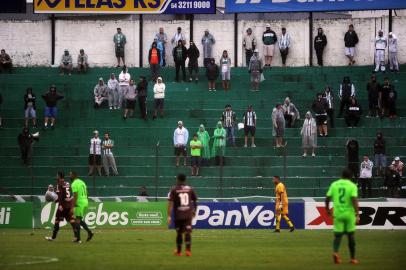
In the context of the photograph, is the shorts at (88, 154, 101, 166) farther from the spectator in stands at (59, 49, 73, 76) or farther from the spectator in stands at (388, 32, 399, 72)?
the spectator in stands at (388, 32, 399, 72)

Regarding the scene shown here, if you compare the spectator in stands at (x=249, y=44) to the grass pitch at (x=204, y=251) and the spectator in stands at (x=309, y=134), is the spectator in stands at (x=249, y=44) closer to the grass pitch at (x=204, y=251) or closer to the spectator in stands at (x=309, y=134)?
the spectator in stands at (x=309, y=134)

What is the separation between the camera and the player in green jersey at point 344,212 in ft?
76.0

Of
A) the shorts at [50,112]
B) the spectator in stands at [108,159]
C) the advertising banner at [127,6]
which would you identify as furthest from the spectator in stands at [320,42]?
the spectator in stands at [108,159]

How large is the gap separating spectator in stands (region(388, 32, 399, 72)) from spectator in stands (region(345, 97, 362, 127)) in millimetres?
4960

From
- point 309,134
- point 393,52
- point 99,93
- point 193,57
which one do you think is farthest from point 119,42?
point 393,52

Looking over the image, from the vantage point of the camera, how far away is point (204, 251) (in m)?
27.2

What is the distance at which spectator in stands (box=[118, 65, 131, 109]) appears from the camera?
4966 cm

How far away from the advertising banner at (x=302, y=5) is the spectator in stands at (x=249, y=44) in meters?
1.36

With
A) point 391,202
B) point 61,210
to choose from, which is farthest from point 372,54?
point 61,210

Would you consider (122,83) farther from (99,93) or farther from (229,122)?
(229,122)

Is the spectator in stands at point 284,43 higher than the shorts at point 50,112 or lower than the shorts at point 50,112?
higher

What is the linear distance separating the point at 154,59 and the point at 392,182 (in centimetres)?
1409

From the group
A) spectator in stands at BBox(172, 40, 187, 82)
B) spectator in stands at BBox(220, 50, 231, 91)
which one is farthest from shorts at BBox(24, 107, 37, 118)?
spectator in stands at BBox(220, 50, 231, 91)

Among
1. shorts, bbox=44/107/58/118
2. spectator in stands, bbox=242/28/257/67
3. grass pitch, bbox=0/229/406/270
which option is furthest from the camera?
spectator in stands, bbox=242/28/257/67
